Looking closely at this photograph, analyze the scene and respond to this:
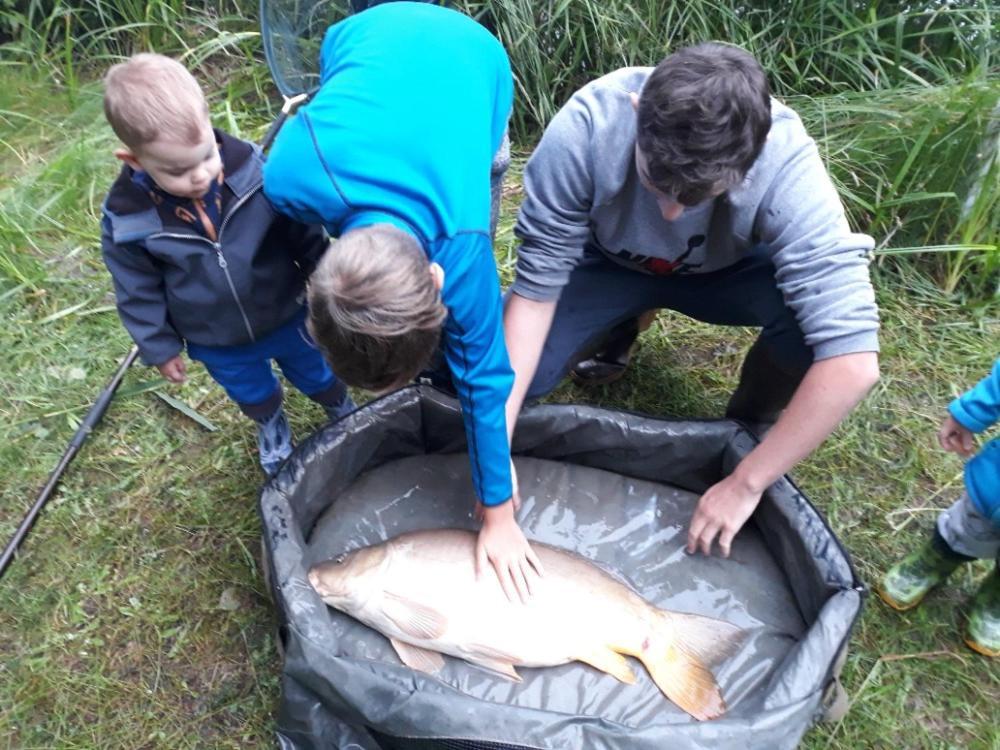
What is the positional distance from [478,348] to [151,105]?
0.75 m

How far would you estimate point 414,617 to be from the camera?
1.87 metres

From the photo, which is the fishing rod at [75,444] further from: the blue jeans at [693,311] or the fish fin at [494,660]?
the fish fin at [494,660]

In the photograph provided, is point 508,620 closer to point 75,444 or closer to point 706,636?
point 706,636

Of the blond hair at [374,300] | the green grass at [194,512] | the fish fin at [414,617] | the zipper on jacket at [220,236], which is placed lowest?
the green grass at [194,512]

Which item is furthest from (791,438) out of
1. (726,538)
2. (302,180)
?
(302,180)

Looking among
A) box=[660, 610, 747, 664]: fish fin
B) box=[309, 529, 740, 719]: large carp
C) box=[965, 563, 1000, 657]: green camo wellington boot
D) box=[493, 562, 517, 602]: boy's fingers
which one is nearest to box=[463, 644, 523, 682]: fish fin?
box=[309, 529, 740, 719]: large carp

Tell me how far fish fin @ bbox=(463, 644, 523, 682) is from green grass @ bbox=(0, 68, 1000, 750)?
1.60 feet

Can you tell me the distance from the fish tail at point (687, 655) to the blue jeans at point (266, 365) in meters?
1.05

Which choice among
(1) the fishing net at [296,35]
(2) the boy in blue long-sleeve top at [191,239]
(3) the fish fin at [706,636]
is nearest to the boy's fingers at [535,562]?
(3) the fish fin at [706,636]

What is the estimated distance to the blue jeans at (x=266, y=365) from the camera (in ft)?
6.39

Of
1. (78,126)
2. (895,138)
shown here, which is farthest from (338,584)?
(78,126)

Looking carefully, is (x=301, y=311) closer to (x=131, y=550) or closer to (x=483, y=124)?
(x=483, y=124)

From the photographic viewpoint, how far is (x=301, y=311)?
1950 millimetres

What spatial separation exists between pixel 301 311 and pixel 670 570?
45.8 inches
